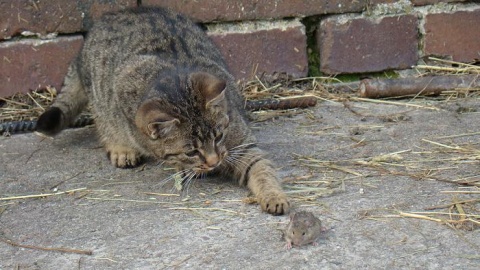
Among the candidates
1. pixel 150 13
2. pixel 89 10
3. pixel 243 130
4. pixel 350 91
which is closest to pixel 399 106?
pixel 350 91

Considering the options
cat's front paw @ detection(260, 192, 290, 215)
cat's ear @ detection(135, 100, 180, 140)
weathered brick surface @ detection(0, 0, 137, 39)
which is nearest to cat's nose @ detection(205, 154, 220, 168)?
cat's ear @ detection(135, 100, 180, 140)

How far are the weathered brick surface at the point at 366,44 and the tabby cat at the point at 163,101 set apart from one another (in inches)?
33.6

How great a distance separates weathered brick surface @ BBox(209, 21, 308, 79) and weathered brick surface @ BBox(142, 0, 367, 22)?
8cm

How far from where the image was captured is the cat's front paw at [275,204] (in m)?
3.12

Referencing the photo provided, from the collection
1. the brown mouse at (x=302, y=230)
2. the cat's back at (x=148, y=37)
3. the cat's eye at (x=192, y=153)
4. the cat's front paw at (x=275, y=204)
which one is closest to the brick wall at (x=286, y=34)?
the cat's back at (x=148, y=37)

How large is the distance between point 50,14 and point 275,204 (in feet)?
7.13

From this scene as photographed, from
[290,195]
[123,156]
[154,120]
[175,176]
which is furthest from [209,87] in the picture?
[123,156]

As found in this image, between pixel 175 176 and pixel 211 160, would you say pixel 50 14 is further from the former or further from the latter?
pixel 211 160

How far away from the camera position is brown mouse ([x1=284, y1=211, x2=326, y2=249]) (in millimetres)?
2732

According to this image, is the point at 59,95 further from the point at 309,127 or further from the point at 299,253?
the point at 299,253

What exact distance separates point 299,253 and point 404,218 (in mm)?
518

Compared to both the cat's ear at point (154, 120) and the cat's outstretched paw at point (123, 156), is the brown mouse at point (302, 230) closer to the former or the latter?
the cat's ear at point (154, 120)

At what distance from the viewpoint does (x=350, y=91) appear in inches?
192

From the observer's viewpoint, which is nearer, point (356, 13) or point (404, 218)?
point (404, 218)
